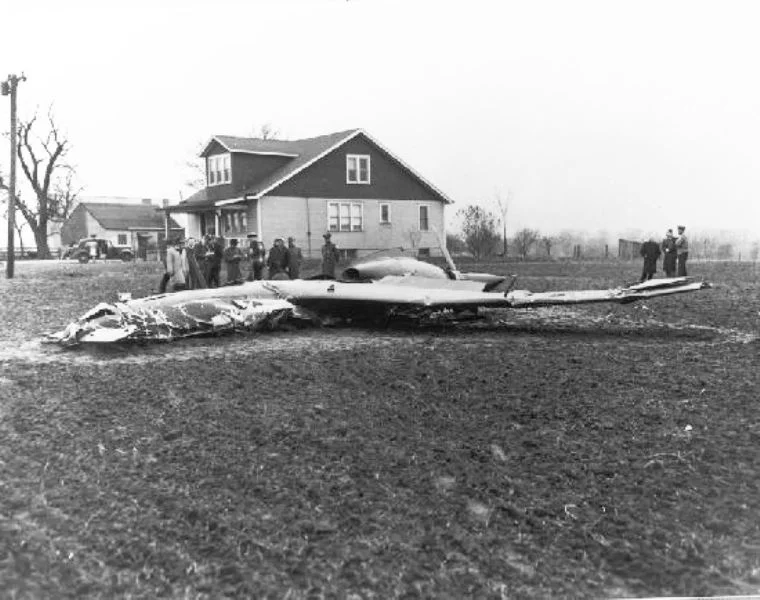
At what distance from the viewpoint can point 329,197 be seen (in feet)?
97.7

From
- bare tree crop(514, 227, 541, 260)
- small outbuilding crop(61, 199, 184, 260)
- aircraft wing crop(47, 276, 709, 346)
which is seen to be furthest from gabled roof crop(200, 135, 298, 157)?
small outbuilding crop(61, 199, 184, 260)

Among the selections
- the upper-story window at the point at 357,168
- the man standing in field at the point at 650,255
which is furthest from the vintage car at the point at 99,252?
the man standing in field at the point at 650,255

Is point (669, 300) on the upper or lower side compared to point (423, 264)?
lower

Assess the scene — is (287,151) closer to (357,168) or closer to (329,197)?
(357,168)

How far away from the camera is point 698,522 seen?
355 cm

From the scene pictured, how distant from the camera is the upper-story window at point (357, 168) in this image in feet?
99.4

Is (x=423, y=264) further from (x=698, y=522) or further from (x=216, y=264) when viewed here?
(x=698, y=522)

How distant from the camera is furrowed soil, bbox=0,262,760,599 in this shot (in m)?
3.09

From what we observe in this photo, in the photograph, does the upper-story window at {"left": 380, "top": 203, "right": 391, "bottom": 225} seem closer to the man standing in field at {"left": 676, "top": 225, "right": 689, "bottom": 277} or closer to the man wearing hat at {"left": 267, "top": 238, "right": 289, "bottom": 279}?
the man wearing hat at {"left": 267, "top": 238, "right": 289, "bottom": 279}

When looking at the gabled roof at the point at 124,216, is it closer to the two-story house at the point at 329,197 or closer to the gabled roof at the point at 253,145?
the gabled roof at the point at 253,145

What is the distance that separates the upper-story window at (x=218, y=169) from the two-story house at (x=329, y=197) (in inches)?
17.3

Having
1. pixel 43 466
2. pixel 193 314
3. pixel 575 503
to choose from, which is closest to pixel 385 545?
pixel 575 503

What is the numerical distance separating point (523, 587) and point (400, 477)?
1.26 meters

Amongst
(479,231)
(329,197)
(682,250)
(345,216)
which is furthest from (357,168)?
(479,231)
